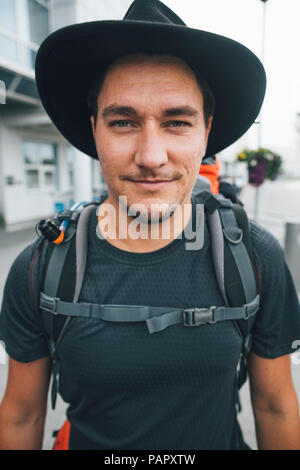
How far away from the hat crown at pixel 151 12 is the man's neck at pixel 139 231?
60cm

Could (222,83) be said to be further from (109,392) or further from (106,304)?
(109,392)

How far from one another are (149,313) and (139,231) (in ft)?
0.95

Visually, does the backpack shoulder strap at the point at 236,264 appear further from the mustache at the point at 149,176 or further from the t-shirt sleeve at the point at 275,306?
the mustache at the point at 149,176

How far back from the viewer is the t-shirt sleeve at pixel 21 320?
0.99 metres

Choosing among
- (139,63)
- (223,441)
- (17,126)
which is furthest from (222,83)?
(17,126)

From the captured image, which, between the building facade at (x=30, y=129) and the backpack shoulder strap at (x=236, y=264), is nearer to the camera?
the backpack shoulder strap at (x=236, y=264)

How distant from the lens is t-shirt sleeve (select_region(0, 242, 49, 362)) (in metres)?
0.99

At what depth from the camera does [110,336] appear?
0.90m

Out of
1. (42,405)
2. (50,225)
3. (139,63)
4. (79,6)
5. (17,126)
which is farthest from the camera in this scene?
(17,126)

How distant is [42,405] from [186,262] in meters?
0.81

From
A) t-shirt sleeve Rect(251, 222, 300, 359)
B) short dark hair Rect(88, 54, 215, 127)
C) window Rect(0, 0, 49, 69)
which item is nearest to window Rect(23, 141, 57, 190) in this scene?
window Rect(0, 0, 49, 69)

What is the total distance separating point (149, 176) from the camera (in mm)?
866

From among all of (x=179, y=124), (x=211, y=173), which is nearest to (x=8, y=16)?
(x=211, y=173)
